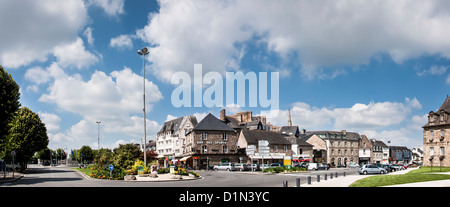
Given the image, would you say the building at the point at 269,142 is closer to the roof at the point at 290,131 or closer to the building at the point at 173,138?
the roof at the point at 290,131

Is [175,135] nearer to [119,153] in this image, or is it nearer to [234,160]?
[234,160]

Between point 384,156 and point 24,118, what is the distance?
104 metres

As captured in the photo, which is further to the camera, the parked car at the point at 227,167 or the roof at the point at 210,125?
the roof at the point at 210,125

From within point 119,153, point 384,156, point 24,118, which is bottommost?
point 384,156

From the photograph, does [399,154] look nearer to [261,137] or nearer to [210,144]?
[261,137]

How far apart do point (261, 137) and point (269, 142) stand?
6.58 feet

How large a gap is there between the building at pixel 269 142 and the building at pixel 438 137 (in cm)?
2514

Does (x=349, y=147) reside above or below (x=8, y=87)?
below

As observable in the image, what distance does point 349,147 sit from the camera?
94.1 meters

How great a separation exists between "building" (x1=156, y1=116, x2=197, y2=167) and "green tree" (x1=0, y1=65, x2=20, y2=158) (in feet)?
138

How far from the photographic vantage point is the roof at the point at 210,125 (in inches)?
2542

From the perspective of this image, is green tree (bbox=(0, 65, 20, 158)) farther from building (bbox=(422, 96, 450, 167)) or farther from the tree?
building (bbox=(422, 96, 450, 167))

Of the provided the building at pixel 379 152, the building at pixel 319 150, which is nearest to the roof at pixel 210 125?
the building at pixel 319 150
